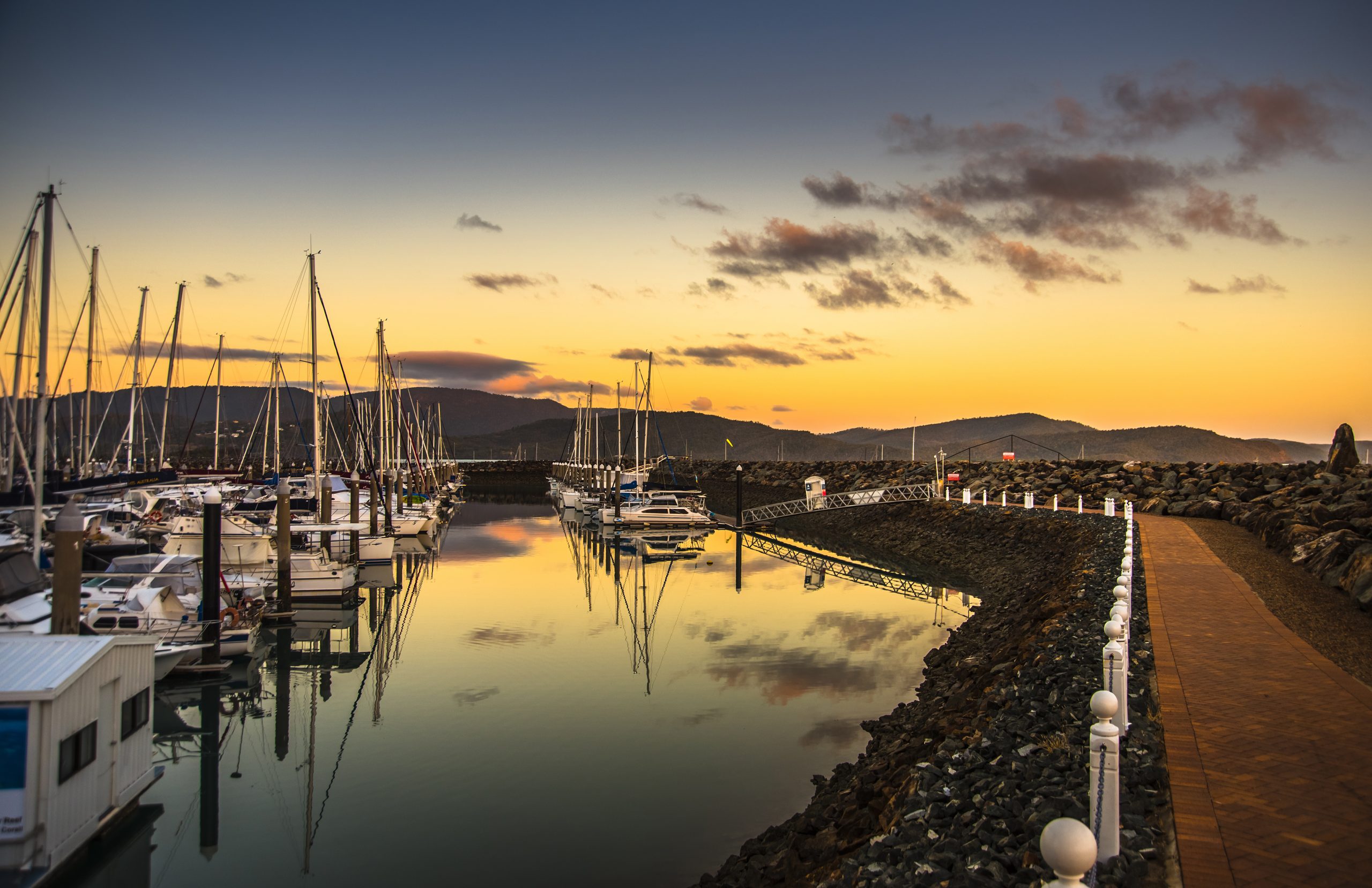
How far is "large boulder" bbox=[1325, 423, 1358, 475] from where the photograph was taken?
Answer: 46.6m

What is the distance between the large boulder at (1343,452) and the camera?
46.6m

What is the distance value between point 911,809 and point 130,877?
978 cm

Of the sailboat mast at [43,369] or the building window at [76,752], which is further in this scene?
the sailboat mast at [43,369]

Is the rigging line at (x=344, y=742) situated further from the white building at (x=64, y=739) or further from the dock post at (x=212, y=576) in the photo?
the dock post at (x=212, y=576)

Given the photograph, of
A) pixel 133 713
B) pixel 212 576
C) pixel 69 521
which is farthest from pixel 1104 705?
pixel 212 576

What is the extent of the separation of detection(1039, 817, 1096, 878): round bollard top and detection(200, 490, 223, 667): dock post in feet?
65.8

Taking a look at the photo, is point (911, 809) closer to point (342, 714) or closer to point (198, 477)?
point (342, 714)

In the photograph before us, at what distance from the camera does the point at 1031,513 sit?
43500 millimetres

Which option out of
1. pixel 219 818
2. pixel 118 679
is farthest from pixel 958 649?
pixel 118 679

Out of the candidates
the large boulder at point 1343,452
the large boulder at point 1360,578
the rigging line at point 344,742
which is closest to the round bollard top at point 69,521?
the rigging line at point 344,742

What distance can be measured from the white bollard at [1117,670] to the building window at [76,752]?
11287mm

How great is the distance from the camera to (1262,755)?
8.20m

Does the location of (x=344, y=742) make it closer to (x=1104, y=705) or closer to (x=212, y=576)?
(x=212, y=576)

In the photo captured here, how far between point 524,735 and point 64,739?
8317mm
